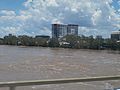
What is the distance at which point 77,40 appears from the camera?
158 meters

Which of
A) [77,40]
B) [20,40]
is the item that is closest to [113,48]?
[77,40]

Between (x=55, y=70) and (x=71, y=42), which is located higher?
(x=71, y=42)

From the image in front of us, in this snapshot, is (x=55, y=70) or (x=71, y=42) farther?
(x=71, y=42)

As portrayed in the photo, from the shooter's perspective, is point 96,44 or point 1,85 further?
point 96,44

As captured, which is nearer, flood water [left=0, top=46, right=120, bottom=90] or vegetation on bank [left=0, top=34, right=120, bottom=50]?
flood water [left=0, top=46, right=120, bottom=90]

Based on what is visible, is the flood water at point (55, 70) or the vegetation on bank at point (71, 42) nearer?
the flood water at point (55, 70)

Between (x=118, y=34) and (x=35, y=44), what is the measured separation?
136 ft

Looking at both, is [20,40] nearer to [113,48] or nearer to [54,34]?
[54,34]

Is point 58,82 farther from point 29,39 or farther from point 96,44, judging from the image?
point 29,39

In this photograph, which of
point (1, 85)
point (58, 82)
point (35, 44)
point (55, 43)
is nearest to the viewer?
point (1, 85)

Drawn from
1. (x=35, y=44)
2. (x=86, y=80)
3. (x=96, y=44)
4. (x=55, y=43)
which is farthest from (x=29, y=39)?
(x=86, y=80)

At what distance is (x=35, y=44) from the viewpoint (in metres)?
165

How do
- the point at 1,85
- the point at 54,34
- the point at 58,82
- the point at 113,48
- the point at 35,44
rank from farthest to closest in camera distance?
the point at 54,34 < the point at 35,44 < the point at 113,48 < the point at 58,82 < the point at 1,85

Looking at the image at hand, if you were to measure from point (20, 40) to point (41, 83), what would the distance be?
17096 centimetres
